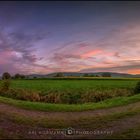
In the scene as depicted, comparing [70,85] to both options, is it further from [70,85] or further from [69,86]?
[69,86]

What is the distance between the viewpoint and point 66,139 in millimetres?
8320

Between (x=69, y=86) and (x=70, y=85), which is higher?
(x=70, y=85)

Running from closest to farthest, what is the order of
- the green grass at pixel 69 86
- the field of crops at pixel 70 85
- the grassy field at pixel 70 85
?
the green grass at pixel 69 86, the field of crops at pixel 70 85, the grassy field at pixel 70 85

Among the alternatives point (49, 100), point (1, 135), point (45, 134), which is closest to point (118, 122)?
point (45, 134)

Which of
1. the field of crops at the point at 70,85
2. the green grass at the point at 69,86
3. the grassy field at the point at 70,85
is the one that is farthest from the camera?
the grassy field at the point at 70,85

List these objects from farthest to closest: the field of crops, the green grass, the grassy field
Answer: the grassy field, the field of crops, the green grass

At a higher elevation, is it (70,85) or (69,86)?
(70,85)

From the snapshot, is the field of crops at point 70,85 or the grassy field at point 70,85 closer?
the field of crops at point 70,85

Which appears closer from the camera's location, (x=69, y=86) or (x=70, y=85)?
(x=69, y=86)

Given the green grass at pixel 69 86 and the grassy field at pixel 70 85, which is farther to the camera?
the grassy field at pixel 70 85

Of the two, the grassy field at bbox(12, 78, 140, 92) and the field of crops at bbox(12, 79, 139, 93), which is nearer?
the field of crops at bbox(12, 79, 139, 93)

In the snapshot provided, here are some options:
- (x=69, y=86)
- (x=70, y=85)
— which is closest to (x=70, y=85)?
(x=70, y=85)

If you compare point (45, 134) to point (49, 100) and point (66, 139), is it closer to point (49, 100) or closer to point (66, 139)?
point (66, 139)

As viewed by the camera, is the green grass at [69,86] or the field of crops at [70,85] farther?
the field of crops at [70,85]
